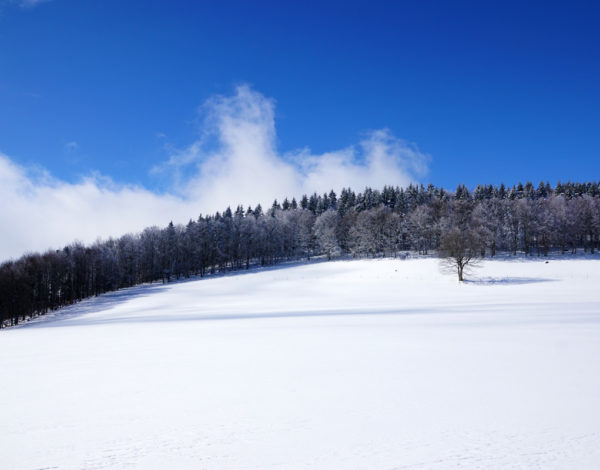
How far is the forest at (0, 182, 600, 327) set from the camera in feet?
244

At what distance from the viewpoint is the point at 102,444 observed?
536cm

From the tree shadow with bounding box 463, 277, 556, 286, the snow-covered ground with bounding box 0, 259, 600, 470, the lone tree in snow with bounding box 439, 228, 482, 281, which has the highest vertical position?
the lone tree in snow with bounding box 439, 228, 482, 281

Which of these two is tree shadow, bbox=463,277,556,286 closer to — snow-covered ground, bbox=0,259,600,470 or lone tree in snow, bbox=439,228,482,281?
lone tree in snow, bbox=439,228,482,281

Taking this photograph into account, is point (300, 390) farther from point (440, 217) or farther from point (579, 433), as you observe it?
point (440, 217)

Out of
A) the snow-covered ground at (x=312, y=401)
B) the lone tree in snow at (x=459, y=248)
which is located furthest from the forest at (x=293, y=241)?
the snow-covered ground at (x=312, y=401)

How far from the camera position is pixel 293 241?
102 m

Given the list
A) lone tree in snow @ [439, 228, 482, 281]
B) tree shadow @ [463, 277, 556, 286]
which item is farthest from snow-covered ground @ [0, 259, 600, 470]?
lone tree in snow @ [439, 228, 482, 281]

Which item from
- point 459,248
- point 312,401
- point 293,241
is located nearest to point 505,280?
point 459,248

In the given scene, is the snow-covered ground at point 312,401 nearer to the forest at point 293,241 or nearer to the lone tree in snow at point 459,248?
the lone tree in snow at point 459,248

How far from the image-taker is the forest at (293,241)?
74.3m

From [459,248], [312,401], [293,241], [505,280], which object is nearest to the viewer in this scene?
[312,401]

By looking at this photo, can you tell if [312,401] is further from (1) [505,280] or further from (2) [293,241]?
(2) [293,241]

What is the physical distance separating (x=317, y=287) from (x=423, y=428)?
4503 centimetres

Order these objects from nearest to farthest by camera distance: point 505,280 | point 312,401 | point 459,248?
point 312,401
point 505,280
point 459,248
